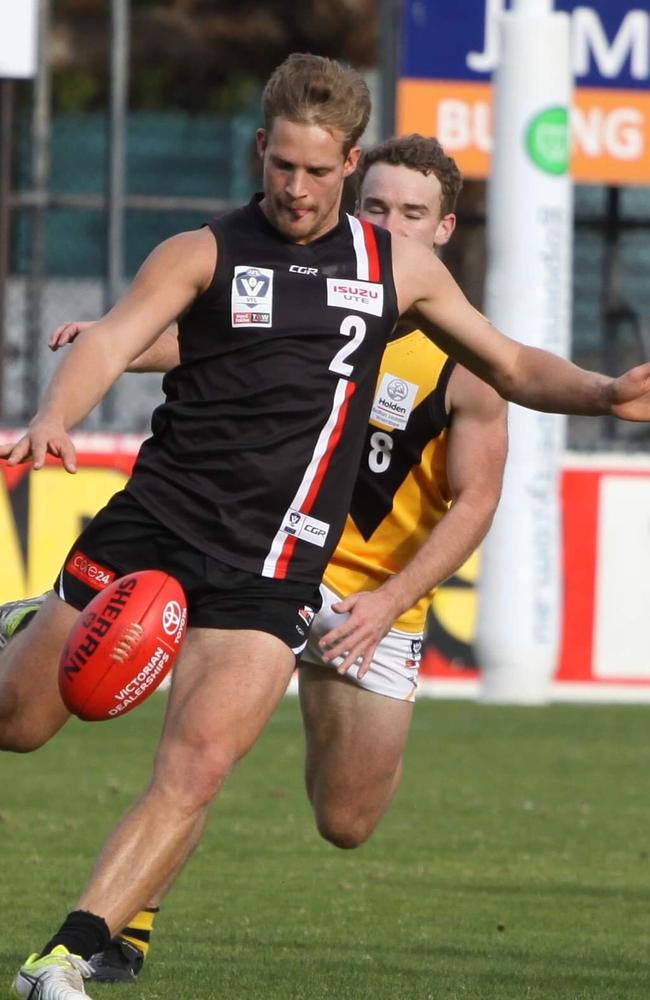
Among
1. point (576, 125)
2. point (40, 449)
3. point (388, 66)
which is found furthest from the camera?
point (576, 125)

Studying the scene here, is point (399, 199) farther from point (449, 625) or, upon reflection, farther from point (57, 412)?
point (449, 625)

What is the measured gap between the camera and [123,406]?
17.5 meters

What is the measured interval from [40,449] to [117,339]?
0.47m

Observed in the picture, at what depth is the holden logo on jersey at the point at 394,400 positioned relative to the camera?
6879 millimetres

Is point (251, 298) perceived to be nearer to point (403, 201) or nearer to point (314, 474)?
point (314, 474)

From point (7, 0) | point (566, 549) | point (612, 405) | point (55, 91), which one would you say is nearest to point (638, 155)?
point (566, 549)

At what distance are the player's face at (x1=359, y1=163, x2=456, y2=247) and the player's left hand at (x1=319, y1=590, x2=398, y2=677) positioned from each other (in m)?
1.43

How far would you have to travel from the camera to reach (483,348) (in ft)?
19.4

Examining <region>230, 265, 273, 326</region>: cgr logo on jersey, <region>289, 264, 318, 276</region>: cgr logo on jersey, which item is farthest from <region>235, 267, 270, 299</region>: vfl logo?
<region>289, 264, 318, 276</region>: cgr logo on jersey

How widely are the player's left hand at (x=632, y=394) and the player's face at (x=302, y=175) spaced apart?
0.87 meters

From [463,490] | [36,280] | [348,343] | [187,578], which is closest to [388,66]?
[36,280]

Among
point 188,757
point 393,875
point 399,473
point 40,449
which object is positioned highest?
point 40,449

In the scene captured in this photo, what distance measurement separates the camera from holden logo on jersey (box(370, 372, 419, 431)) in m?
6.88

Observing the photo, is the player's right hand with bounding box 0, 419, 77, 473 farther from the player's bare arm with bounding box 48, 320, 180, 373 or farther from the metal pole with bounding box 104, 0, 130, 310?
the metal pole with bounding box 104, 0, 130, 310
